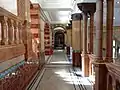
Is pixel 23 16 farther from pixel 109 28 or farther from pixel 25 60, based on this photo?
pixel 109 28

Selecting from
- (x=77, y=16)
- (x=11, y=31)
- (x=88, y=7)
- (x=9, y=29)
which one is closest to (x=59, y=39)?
(x=77, y=16)

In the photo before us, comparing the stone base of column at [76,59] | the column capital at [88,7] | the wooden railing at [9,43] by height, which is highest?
the column capital at [88,7]

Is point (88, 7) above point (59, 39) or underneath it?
above

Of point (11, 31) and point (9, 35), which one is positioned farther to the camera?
point (11, 31)

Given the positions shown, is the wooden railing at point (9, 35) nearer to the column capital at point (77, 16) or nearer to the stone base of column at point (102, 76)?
the stone base of column at point (102, 76)

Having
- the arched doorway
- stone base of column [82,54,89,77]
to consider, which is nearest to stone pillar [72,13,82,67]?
stone base of column [82,54,89,77]

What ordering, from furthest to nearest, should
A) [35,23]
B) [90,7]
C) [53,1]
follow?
[53,1] → [35,23] → [90,7]

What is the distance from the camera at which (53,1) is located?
422 inches

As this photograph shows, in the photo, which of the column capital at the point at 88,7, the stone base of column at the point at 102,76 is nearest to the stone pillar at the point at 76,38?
the column capital at the point at 88,7

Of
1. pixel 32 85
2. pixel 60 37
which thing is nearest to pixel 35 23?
pixel 32 85

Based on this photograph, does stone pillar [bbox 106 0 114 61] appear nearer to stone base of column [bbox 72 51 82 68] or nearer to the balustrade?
the balustrade

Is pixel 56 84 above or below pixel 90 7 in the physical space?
below

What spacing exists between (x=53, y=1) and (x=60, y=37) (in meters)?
28.4

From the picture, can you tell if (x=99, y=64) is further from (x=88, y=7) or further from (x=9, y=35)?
(x=88, y=7)
